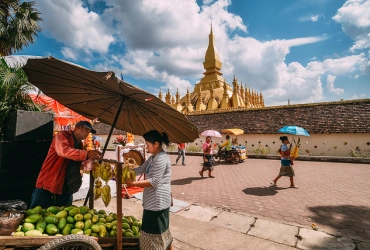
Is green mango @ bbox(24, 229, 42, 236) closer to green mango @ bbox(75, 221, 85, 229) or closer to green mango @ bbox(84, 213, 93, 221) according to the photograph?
green mango @ bbox(75, 221, 85, 229)

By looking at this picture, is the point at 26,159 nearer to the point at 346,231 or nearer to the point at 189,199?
the point at 189,199

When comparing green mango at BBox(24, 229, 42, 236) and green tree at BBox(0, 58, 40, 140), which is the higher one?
green tree at BBox(0, 58, 40, 140)

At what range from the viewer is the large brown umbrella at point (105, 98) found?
2.09 meters

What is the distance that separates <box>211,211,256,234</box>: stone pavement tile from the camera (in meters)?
4.15

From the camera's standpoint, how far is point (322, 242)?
3.56m

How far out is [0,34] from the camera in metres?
9.02

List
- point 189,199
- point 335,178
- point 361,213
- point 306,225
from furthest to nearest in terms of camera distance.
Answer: point 335,178 < point 189,199 < point 361,213 < point 306,225

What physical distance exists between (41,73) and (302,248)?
15.3 feet

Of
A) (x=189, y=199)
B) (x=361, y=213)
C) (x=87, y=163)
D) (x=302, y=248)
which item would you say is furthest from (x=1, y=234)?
Answer: (x=361, y=213)

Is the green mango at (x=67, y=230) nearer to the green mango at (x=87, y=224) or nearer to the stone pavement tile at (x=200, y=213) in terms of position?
the green mango at (x=87, y=224)

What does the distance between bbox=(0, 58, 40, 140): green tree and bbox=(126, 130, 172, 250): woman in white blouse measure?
154 inches

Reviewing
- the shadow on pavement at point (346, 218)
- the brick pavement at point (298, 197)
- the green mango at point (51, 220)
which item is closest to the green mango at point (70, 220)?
the green mango at point (51, 220)

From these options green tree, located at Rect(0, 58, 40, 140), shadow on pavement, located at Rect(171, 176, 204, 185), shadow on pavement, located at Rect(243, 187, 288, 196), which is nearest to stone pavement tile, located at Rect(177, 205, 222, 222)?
shadow on pavement, located at Rect(243, 187, 288, 196)

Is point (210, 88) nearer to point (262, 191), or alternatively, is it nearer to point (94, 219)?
point (262, 191)
